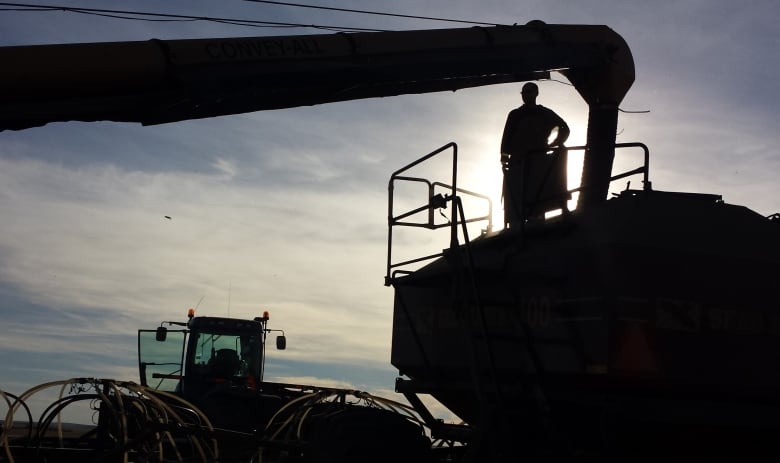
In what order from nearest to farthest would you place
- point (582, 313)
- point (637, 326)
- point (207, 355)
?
1. point (637, 326)
2. point (582, 313)
3. point (207, 355)

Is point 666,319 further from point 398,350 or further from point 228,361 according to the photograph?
point 228,361

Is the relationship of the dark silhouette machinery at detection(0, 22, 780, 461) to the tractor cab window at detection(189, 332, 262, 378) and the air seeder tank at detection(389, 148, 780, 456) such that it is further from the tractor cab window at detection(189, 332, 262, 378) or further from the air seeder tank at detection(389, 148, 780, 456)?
the tractor cab window at detection(189, 332, 262, 378)

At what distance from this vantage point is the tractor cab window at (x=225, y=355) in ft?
65.8

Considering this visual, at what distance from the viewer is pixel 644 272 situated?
7.79 metres

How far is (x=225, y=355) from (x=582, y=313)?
1365 centimetres

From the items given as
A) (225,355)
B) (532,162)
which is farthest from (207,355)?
(532,162)

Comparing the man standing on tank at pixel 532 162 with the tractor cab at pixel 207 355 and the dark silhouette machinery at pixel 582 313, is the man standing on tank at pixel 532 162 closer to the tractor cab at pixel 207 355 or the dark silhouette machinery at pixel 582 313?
the dark silhouette machinery at pixel 582 313

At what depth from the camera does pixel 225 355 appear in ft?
66.5

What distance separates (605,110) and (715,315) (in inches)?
231

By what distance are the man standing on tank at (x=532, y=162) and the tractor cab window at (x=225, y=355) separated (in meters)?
11.0

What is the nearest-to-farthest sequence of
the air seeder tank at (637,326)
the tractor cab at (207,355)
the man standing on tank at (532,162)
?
the air seeder tank at (637,326), the man standing on tank at (532,162), the tractor cab at (207,355)

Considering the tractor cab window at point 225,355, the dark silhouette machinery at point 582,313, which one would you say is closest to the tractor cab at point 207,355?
the tractor cab window at point 225,355

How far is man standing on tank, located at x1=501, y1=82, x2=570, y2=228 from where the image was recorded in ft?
30.1

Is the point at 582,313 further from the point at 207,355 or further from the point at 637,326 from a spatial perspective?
the point at 207,355
